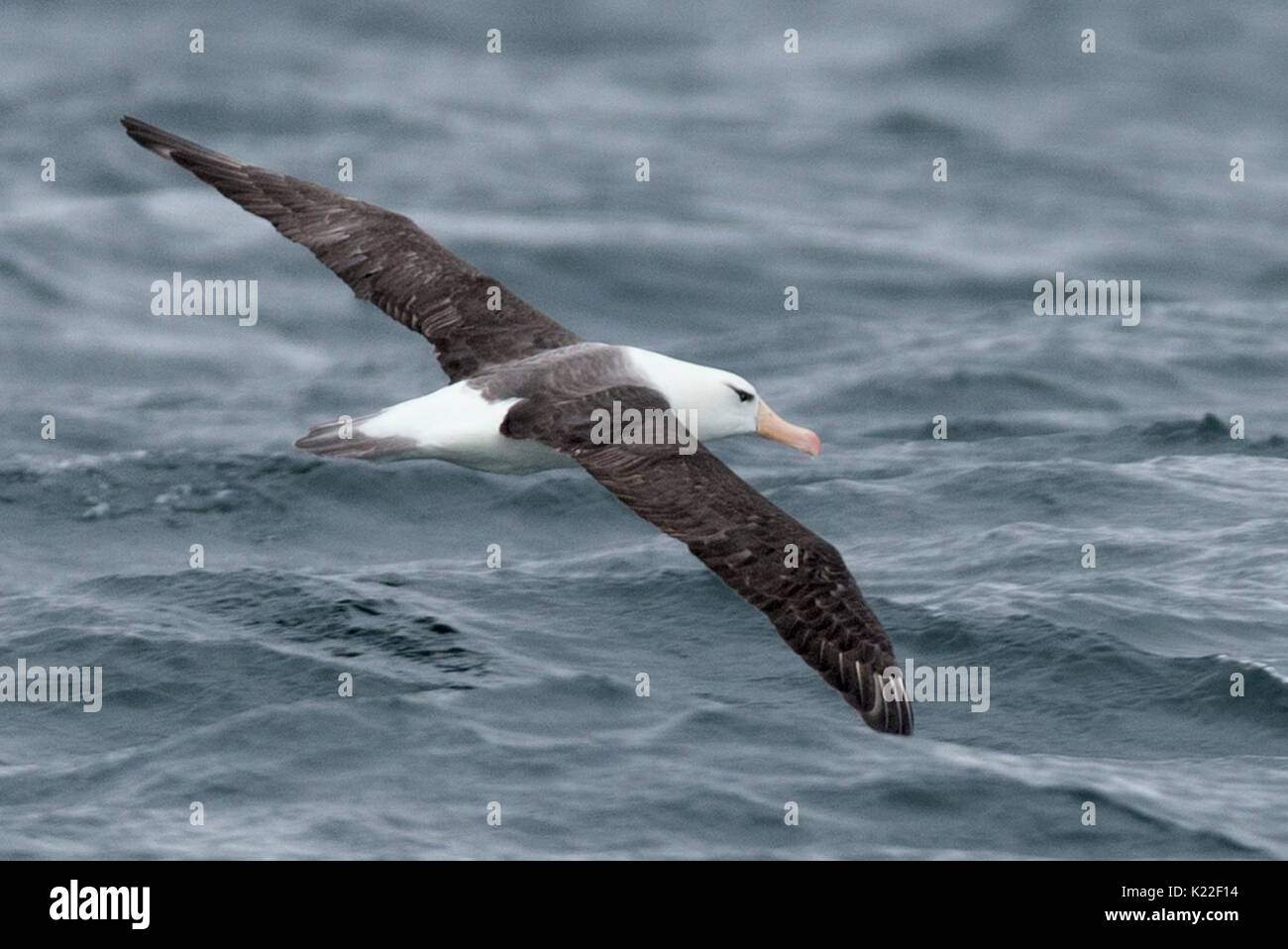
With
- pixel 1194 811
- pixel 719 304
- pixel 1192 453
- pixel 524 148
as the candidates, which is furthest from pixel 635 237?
pixel 1194 811

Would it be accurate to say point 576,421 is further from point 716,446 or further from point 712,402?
point 716,446

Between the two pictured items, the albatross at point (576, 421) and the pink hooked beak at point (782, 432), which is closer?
the albatross at point (576, 421)

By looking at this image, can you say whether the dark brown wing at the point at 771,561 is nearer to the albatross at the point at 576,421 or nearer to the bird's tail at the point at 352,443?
the albatross at the point at 576,421

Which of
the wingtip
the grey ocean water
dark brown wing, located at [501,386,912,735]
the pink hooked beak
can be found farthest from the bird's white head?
the wingtip

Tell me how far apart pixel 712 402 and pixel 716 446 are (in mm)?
4523

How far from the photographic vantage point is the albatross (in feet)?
29.8

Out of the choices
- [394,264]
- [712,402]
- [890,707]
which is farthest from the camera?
[394,264]

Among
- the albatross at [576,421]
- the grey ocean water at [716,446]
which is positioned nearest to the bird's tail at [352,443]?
the albatross at [576,421]

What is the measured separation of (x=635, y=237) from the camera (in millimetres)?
20719

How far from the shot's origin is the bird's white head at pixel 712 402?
35.4ft

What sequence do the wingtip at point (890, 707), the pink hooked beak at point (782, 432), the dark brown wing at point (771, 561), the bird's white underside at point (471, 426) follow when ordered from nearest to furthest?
the wingtip at point (890, 707) → the dark brown wing at point (771, 561) → the bird's white underside at point (471, 426) → the pink hooked beak at point (782, 432)

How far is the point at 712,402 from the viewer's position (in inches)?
431

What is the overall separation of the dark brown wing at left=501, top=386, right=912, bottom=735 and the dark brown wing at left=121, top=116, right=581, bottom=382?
1635 mm

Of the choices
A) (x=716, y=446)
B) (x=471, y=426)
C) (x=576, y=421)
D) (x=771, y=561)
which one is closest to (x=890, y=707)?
(x=771, y=561)
